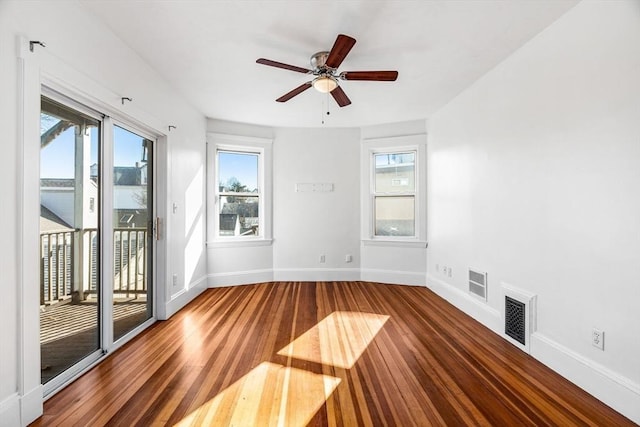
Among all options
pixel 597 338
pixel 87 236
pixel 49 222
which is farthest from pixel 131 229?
pixel 597 338

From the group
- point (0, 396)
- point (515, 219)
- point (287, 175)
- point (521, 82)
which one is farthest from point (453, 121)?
point (0, 396)

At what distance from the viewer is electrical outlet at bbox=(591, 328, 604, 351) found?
1.77 metres

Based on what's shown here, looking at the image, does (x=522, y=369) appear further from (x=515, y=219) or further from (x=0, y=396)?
(x=0, y=396)

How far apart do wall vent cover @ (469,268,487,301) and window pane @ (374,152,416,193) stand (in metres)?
1.77

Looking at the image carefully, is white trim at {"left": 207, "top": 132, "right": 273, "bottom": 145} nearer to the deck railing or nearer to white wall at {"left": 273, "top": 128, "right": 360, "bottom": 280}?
white wall at {"left": 273, "top": 128, "right": 360, "bottom": 280}

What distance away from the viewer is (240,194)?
4539 mm

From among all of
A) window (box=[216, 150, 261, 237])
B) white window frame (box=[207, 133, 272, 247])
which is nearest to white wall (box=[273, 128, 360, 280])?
white window frame (box=[207, 133, 272, 247])

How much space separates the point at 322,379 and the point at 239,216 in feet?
10.3

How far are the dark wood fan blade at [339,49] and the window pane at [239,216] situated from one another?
293 cm

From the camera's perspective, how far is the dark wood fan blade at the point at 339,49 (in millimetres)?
1803

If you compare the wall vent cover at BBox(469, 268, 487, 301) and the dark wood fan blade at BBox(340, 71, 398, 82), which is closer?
the dark wood fan blade at BBox(340, 71, 398, 82)

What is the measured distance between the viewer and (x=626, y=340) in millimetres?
1635

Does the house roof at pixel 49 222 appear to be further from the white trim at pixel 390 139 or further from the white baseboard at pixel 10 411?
the white trim at pixel 390 139

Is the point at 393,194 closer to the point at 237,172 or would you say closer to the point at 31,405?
the point at 237,172
